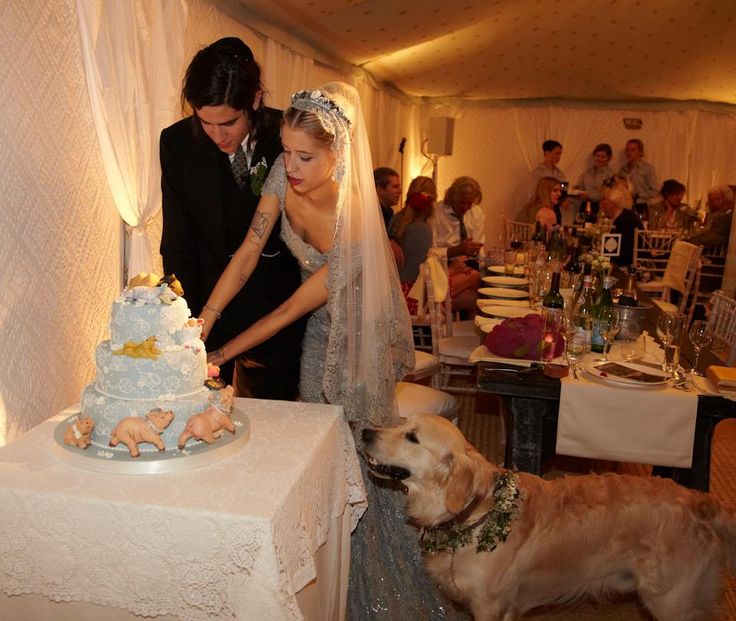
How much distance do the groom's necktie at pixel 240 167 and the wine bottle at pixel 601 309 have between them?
1602mm

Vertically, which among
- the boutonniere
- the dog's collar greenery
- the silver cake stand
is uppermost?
the boutonniere

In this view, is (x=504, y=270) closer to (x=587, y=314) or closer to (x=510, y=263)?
(x=510, y=263)

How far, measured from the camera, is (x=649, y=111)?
36.7 feet

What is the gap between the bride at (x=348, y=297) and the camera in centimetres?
211

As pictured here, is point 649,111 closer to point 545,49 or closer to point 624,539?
point 545,49

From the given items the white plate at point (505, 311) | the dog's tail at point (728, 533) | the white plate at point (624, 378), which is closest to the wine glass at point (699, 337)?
the white plate at point (624, 378)

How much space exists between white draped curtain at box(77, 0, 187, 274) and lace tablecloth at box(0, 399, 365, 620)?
4.48 ft

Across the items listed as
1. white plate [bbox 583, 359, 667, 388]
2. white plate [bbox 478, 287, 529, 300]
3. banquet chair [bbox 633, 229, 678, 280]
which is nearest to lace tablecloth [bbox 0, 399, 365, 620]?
white plate [bbox 583, 359, 667, 388]

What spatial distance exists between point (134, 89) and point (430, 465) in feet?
5.94

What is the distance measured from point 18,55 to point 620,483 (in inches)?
89.3

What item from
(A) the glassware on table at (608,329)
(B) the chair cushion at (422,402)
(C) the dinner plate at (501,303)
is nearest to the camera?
(A) the glassware on table at (608,329)

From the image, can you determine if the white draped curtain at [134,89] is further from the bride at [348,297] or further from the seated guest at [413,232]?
the seated guest at [413,232]

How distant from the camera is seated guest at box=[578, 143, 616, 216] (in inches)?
422

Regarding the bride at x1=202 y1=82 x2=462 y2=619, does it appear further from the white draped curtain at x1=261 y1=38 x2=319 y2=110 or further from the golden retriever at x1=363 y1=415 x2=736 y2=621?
the white draped curtain at x1=261 y1=38 x2=319 y2=110
